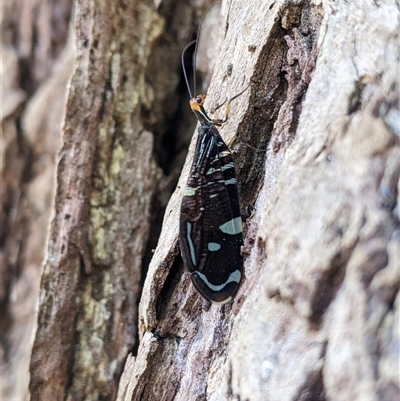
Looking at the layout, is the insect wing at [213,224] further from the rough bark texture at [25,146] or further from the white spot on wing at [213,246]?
the rough bark texture at [25,146]

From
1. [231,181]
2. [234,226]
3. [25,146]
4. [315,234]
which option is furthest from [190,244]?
[25,146]

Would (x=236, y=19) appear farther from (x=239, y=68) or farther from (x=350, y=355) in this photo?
(x=350, y=355)

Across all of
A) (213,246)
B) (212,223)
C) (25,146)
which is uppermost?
(25,146)

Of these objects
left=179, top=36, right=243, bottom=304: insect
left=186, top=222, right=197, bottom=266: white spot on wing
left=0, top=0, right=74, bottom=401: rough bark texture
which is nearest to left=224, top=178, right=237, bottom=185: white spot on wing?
left=179, top=36, right=243, bottom=304: insect

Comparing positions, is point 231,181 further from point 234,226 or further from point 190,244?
point 190,244

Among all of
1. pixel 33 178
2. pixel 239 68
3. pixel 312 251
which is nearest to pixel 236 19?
pixel 239 68

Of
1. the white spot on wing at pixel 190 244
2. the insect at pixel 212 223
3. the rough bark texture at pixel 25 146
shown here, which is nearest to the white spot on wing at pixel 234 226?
the insect at pixel 212 223

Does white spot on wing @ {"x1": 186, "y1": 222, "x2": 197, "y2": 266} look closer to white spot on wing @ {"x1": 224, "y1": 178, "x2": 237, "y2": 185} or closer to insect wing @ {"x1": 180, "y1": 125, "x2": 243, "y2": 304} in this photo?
insect wing @ {"x1": 180, "y1": 125, "x2": 243, "y2": 304}
